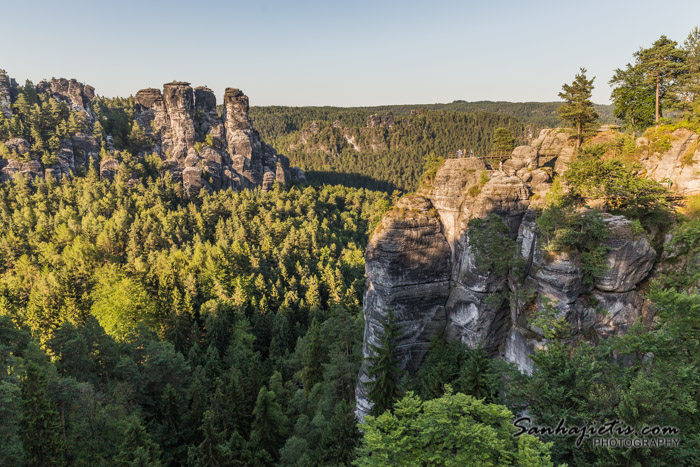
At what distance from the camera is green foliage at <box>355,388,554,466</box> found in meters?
11.9

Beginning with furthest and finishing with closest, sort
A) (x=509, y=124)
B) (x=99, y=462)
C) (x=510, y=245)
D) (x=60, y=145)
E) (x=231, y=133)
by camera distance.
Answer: (x=509, y=124)
(x=231, y=133)
(x=60, y=145)
(x=510, y=245)
(x=99, y=462)

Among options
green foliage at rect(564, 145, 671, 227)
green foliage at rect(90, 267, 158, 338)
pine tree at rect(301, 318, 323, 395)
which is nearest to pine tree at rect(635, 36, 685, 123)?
green foliage at rect(564, 145, 671, 227)

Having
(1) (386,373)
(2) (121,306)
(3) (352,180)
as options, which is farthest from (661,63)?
(3) (352,180)

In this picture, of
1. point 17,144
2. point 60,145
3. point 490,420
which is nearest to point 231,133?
point 60,145

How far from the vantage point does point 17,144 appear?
79.3 m

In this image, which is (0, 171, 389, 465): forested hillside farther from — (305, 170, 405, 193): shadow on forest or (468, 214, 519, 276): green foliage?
(305, 170, 405, 193): shadow on forest

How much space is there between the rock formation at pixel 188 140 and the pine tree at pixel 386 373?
78.7 metres

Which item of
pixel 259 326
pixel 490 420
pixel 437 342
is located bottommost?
pixel 259 326

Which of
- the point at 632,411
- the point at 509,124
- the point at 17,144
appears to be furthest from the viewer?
the point at 509,124

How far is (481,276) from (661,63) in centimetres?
2317

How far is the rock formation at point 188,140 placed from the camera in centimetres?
9000

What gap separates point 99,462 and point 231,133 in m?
98.7

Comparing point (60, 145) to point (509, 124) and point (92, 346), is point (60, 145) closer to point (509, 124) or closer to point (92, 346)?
point (92, 346)

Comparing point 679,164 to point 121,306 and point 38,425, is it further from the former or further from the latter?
point 121,306
